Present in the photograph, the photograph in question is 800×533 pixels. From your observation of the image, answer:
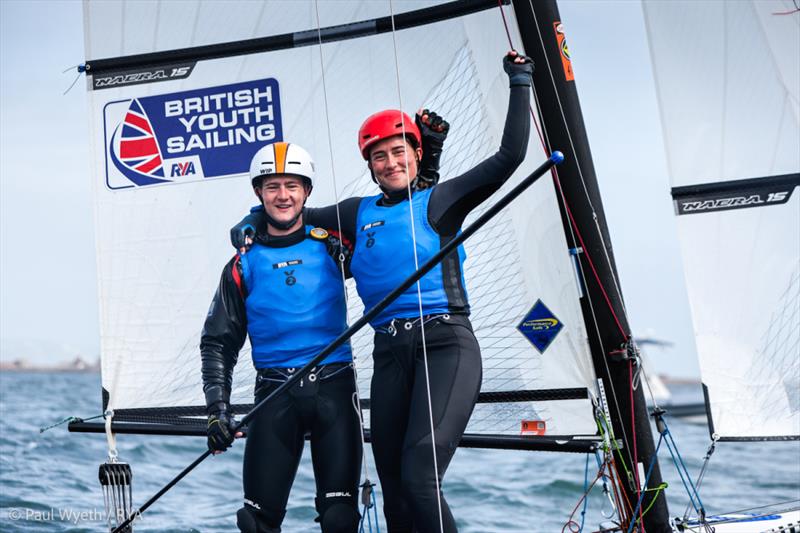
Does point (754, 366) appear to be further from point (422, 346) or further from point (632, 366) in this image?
point (422, 346)

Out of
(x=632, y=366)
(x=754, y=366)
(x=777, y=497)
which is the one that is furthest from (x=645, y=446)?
(x=777, y=497)

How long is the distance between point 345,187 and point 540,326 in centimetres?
108

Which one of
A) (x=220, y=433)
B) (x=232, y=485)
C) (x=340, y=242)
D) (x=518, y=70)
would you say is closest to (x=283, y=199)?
(x=340, y=242)

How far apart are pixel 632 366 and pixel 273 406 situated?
64.8 inches

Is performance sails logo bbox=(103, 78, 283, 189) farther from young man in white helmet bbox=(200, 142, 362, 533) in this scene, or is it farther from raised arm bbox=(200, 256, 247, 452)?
raised arm bbox=(200, 256, 247, 452)

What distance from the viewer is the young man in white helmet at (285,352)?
3.91m

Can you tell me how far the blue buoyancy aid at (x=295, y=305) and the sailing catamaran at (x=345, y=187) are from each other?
1.85 feet

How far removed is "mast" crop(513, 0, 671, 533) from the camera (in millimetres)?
4637

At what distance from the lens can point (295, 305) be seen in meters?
4.03

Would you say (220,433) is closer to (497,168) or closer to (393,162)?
(393,162)

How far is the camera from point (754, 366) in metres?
5.28

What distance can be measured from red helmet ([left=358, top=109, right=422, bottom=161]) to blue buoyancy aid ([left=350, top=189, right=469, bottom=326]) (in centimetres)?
24

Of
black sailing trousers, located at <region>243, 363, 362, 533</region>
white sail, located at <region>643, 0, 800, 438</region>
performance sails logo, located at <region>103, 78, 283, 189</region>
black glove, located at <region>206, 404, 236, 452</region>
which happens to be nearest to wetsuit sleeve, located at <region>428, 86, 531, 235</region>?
black sailing trousers, located at <region>243, 363, 362, 533</region>

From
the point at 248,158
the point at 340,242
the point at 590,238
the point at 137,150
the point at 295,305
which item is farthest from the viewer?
the point at 137,150
